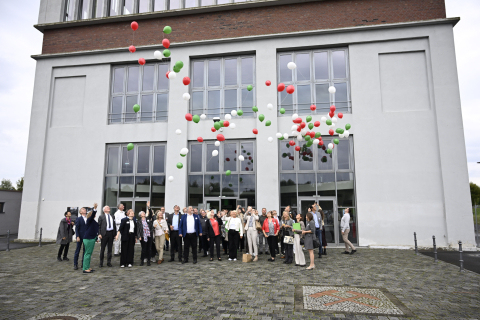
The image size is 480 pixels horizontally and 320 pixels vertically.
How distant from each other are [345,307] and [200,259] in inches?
247

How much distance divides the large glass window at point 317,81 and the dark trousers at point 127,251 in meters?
9.77

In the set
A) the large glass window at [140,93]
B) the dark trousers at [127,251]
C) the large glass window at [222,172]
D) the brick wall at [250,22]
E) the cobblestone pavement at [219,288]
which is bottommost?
the cobblestone pavement at [219,288]

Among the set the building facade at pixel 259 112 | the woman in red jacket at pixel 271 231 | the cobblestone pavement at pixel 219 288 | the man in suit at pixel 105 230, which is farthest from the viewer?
the building facade at pixel 259 112

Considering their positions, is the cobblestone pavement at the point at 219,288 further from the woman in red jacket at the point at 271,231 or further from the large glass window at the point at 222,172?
the large glass window at the point at 222,172

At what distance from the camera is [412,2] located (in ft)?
49.2

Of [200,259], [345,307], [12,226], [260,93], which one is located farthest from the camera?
[12,226]

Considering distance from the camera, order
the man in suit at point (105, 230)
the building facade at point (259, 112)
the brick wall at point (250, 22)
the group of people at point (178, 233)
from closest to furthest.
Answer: the group of people at point (178, 233)
the man in suit at point (105, 230)
the building facade at point (259, 112)
the brick wall at point (250, 22)

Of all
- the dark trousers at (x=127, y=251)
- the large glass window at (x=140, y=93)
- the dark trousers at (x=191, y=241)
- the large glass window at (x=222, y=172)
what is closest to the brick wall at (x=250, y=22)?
the large glass window at (x=140, y=93)

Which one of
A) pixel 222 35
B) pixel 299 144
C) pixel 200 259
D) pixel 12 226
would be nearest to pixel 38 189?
pixel 12 226

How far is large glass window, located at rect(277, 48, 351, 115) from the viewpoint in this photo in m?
15.5

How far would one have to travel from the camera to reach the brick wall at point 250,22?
15.1 metres

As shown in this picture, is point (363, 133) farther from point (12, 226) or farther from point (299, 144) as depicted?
point (12, 226)

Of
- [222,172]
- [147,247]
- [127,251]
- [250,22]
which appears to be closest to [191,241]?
[147,247]

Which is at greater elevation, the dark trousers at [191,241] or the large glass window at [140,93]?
the large glass window at [140,93]
